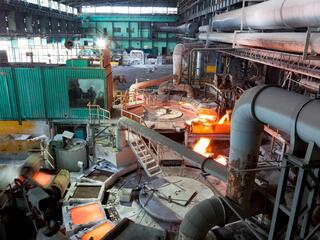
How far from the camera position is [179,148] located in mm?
11977

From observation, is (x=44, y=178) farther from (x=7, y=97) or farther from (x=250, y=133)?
(x=250, y=133)

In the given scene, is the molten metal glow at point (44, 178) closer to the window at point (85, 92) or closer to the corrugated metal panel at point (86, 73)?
the window at point (85, 92)

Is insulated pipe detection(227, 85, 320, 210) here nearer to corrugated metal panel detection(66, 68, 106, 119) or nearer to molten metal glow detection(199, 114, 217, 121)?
molten metal glow detection(199, 114, 217, 121)

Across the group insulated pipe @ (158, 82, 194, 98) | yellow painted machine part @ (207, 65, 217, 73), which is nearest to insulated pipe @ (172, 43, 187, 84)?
insulated pipe @ (158, 82, 194, 98)

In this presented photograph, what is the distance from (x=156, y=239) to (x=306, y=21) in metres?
8.22

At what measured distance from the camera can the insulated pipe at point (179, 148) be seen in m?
8.88

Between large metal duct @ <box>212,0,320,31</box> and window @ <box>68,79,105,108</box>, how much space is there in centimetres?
1005

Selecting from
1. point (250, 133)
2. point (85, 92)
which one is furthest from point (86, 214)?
point (85, 92)

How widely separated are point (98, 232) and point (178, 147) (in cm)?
468

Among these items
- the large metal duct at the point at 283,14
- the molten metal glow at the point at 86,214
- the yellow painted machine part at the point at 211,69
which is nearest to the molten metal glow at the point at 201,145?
the large metal duct at the point at 283,14

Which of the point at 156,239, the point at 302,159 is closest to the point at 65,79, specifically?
the point at 156,239

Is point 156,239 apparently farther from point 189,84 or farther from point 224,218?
point 189,84

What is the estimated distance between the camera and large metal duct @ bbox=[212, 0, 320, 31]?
360 inches

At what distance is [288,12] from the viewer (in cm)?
1059
